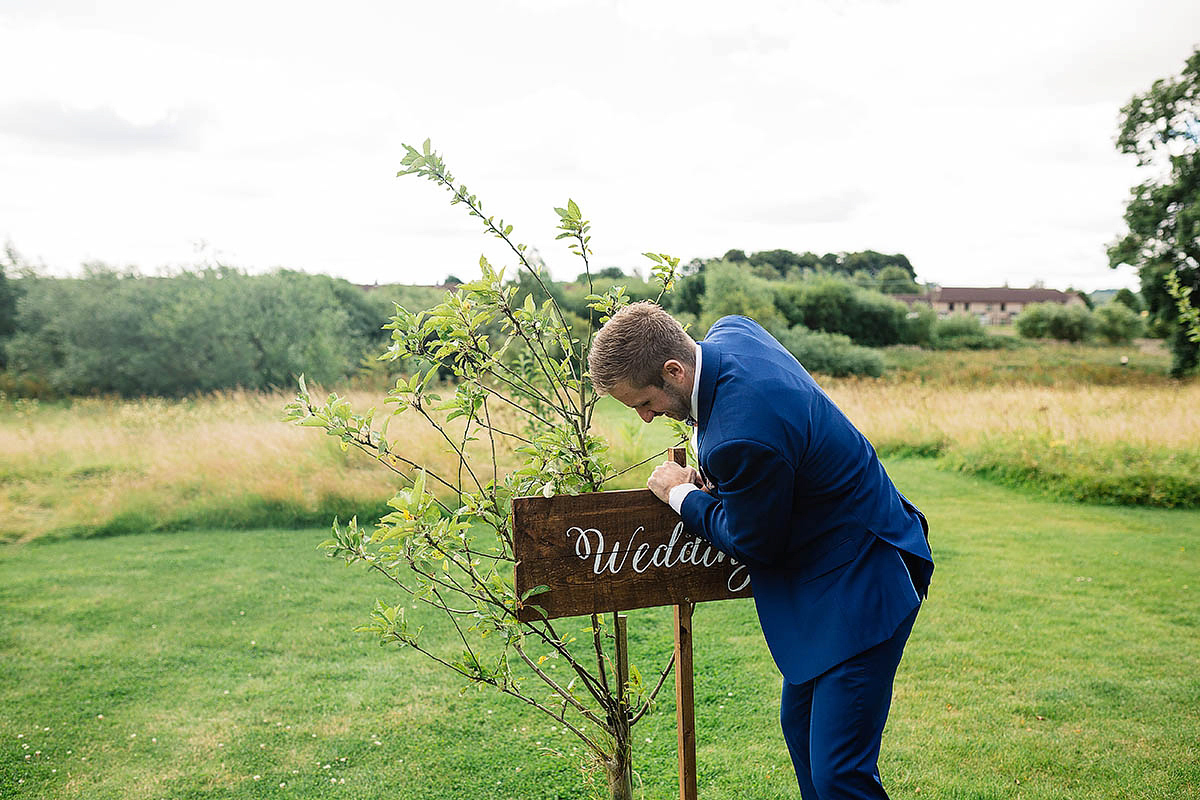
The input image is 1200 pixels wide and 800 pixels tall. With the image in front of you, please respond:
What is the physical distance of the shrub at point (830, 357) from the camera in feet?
74.7

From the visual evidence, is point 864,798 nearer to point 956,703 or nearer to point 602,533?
point 602,533

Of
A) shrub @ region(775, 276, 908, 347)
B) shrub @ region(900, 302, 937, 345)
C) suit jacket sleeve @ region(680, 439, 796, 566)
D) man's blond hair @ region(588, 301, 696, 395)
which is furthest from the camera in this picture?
shrub @ region(900, 302, 937, 345)

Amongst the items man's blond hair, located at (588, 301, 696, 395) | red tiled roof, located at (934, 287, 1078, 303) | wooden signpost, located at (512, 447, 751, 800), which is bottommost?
wooden signpost, located at (512, 447, 751, 800)

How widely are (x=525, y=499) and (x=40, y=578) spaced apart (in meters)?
6.83

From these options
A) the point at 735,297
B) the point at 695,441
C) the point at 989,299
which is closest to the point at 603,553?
the point at 695,441

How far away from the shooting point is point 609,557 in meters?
2.35

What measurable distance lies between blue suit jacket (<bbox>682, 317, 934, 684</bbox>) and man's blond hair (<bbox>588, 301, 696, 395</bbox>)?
98 millimetres

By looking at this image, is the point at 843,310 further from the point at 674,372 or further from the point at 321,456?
the point at 674,372

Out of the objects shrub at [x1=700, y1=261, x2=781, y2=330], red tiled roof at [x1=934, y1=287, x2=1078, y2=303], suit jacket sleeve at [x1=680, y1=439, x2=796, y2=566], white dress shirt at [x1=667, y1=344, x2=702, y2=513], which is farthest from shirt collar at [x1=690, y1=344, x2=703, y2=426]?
red tiled roof at [x1=934, y1=287, x2=1078, y2=303]

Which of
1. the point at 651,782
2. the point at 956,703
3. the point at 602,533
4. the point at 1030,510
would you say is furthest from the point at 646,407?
the point at 1030,510

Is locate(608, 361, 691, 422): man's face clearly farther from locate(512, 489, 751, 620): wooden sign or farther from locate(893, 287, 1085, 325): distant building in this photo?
locate(893, 287, 1085, 325): distant building

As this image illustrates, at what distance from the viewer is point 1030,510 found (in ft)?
29.2

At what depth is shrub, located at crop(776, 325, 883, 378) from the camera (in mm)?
22766

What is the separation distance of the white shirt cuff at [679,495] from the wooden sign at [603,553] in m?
0.09
